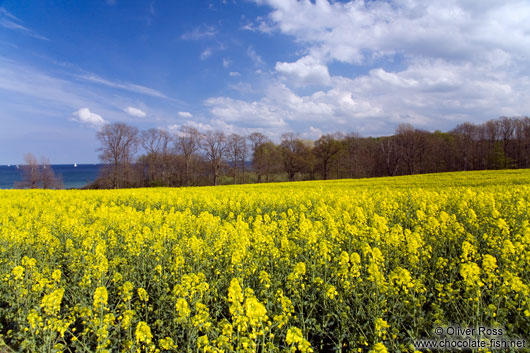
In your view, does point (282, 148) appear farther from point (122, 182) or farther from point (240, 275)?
point (240, 275)

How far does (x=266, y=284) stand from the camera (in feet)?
11.9

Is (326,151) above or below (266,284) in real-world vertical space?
above

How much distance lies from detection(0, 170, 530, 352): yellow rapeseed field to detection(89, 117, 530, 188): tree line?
135ft

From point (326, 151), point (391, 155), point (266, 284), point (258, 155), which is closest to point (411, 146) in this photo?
point (391, 155)

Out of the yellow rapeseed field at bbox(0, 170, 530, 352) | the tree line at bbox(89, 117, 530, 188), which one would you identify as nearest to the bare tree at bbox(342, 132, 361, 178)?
the tree line at bbox(89, 117, 530, 188)

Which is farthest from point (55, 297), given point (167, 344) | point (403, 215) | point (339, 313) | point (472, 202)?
point (472, 202)

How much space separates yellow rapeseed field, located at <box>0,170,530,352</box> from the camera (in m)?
3.02

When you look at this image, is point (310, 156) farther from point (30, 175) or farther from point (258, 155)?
point (30, 175)

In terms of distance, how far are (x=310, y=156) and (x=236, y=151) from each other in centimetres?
1600

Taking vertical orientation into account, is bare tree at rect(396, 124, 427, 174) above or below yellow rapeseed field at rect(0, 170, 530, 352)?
above

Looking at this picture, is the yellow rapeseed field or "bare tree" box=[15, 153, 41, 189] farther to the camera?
"bare tree" box=[15, 153, 41, 189]

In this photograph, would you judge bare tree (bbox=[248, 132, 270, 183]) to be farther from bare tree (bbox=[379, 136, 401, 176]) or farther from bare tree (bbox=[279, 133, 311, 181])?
bare tree (bbox=[379, 136, 401, 176])

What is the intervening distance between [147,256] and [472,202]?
32.5 feet

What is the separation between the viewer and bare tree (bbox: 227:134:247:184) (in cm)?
5184
